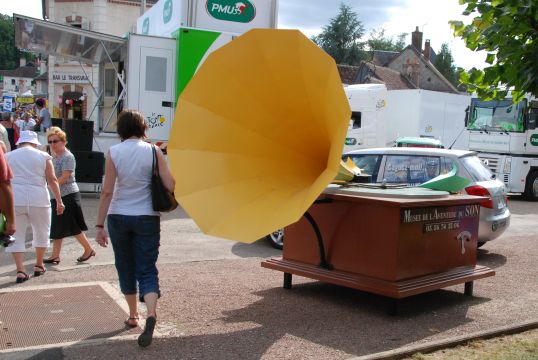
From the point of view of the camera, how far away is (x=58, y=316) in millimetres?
5645

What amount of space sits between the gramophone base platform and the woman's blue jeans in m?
1.78

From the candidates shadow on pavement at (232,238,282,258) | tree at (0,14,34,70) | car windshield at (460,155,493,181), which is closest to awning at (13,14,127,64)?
shadow on pavement at (232,238,282,258)

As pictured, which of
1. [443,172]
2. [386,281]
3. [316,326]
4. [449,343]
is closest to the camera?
[449,343]

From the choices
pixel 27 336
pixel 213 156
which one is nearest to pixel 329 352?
pixel 213 156

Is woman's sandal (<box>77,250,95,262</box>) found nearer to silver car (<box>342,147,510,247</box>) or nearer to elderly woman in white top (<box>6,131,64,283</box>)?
elderly woman in white top (<box>6,131,64,283</box>)

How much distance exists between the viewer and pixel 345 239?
6148mm

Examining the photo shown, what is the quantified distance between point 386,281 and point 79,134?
10.2m

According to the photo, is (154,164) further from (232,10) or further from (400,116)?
(400,116)

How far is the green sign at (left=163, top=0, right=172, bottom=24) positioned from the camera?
51.3 ft

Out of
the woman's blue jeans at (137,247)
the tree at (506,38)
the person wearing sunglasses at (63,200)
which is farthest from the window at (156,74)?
the tree at (506,38)

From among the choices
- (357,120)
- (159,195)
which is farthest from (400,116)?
(159,195)

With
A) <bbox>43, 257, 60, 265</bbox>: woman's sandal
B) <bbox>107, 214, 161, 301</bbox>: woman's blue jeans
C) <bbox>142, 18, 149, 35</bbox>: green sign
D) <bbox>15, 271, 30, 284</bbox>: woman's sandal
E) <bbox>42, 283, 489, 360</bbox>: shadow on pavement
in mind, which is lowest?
<bbox>43, 257, 60, 265</bbox>: woman's sandal

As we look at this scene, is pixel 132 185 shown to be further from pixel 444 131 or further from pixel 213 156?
pixel 444 131

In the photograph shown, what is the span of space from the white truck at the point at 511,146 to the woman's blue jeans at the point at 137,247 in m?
16.5
